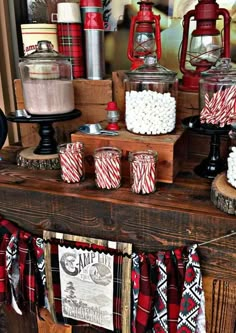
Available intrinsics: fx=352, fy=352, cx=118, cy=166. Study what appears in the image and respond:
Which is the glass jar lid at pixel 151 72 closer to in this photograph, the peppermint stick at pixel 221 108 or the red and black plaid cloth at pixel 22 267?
the peppermint stick at pixel 221 108

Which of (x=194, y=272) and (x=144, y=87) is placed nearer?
(x=194, y=272)

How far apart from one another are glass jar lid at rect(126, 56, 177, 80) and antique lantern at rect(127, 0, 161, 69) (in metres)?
0.08

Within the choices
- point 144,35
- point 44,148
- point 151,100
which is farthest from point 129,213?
point 144,35

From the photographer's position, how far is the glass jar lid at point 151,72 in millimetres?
1104

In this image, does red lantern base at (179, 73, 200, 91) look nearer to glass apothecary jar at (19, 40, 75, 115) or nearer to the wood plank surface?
the wood plank surface

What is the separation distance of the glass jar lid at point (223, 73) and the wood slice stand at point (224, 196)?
30cm

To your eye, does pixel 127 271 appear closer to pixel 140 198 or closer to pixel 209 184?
pixel 140 198

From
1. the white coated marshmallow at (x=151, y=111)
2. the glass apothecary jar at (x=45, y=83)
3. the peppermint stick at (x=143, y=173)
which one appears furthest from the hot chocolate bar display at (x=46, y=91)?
the peppermint stick at (x=143, y=173)

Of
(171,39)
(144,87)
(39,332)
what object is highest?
(171,39)

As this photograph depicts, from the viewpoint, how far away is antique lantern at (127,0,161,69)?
3.89ft

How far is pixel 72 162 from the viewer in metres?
1.09

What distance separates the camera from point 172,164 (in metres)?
1.06

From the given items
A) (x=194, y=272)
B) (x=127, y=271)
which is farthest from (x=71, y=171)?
(x=194, y=272)

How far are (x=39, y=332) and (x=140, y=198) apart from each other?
2.19 ft
